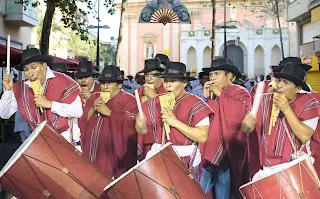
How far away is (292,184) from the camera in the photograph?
4043 millimetres

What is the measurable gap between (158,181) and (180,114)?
88 cm

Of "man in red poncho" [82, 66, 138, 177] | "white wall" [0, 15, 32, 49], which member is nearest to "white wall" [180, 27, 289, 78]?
"white wall" [0, 15, 32, 49]

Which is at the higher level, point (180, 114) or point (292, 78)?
point (292, 78)

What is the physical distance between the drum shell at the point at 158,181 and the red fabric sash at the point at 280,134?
30.0 inches

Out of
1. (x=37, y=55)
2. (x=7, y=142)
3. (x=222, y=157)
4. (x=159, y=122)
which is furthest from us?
(x=7, y=142)

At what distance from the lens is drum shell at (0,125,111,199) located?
4.24m

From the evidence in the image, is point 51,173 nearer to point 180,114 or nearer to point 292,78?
point 180,114

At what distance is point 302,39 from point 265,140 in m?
29.7

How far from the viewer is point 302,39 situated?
32938 mm

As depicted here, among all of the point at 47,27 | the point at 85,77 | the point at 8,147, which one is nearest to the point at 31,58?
the point at 85,77

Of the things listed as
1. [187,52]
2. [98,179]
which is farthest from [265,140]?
[187,52]

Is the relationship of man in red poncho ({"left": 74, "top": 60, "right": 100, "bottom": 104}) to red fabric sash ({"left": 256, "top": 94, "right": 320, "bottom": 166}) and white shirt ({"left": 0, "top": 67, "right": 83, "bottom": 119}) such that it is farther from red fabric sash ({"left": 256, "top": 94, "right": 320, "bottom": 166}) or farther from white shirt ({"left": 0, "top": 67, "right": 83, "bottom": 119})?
red fabric sash ({"left": 256, "top": 94, "right": 320, "bottom": 166})

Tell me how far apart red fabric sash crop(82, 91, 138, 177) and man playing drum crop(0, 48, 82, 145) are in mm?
683

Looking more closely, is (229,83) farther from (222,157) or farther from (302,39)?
(302,39)
